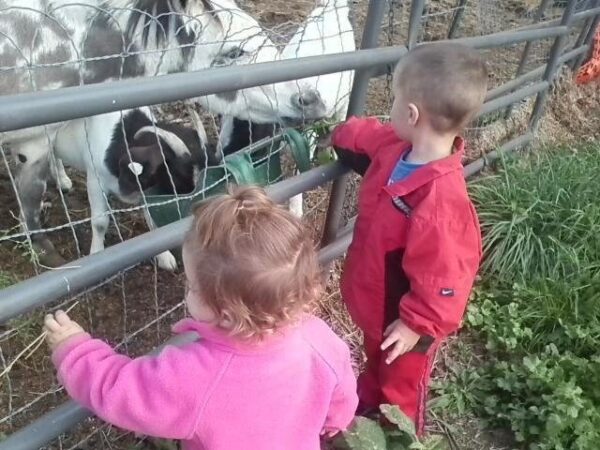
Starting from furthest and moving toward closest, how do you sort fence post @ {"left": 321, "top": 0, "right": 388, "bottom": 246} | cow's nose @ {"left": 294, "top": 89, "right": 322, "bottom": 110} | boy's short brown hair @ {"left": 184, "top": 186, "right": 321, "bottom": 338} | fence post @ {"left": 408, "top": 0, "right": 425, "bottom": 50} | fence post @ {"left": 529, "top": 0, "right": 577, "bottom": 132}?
fence post @ {"left": 529, "top": 0, "right": 577, "bottom": 132} → cow's nose @ {"left": 294, "top": 89, "right": 322, "bottom": 110} → fence post @ {"left": 408, "top": 0, "right": 425, "bottom": 50} → fence post @ {"left": 321, "top": 0, "right": 388, "bottom": 246} → boy's short brown hair @ {"left": 184, "top": 186, "right": 321, "bottom": 338}

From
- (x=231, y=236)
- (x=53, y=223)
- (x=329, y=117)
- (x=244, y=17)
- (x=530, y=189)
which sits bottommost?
(x=53, y=223)

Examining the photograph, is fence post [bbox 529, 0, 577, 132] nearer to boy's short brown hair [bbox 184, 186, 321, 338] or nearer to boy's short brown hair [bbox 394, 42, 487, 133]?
boy's short brown hair [bbox 394, 42, 487, 133]

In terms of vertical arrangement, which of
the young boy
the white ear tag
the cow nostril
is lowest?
the white ear tag

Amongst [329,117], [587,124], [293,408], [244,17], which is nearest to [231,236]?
[293,408]

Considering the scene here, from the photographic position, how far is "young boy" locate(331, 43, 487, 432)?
2018mm

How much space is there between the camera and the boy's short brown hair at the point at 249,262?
52.1 inches

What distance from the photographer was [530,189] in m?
3.94

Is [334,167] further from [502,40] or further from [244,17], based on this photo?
[244,17]

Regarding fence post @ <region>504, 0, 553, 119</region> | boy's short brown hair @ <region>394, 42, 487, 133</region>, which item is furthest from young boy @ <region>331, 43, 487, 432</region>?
fence post @ <region>504, 0, 553, 119</region>

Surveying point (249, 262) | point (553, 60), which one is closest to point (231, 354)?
point (249, 262)

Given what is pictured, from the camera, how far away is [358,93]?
8.39ft

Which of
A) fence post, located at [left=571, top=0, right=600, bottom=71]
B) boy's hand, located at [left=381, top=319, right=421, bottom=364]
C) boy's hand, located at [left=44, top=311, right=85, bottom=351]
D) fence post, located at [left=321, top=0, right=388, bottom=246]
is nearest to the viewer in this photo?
boy's hand, located at [left=44, top=311, right=85, bottom=351]

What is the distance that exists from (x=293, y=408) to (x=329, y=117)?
84.2 inches

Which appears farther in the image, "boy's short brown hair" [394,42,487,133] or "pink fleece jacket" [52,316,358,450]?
"boy's short brown hair" [394,42,487,133]
